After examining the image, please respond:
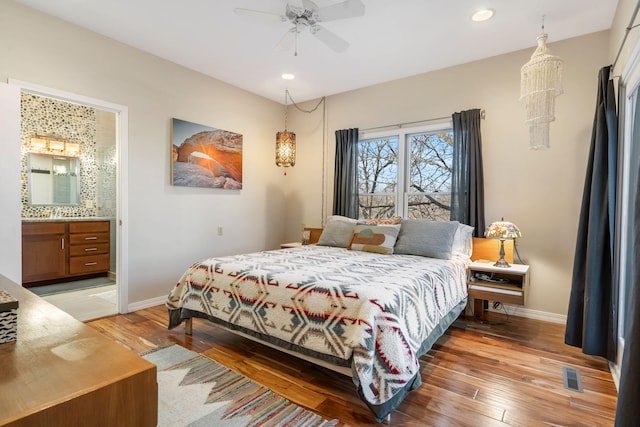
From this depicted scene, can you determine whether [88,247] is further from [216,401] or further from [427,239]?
[427,239]

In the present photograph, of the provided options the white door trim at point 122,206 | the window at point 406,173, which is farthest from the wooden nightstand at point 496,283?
the white door trim at point 122,206

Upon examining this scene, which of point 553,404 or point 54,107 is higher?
point 54,107

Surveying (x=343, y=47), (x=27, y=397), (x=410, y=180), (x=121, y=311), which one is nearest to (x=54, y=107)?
(x=121, y=311)

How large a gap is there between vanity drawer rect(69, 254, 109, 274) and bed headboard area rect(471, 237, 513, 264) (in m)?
5.16

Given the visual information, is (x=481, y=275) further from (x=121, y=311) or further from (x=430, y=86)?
(x=121, y=311)

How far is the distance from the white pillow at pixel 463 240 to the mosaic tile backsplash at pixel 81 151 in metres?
4.62

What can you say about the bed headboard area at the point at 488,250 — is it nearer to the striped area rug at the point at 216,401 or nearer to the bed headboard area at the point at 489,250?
the bed headboard area at the point at 489,250

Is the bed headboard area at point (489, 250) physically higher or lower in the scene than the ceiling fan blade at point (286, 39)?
lower

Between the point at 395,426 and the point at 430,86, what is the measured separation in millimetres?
3642

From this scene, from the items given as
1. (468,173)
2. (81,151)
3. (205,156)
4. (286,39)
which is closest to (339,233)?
(468,173)

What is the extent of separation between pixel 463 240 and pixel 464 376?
60.9 inches

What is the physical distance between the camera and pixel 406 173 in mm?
4227

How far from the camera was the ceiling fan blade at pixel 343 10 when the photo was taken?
89.5 inches

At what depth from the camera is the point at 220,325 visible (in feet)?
8.32
